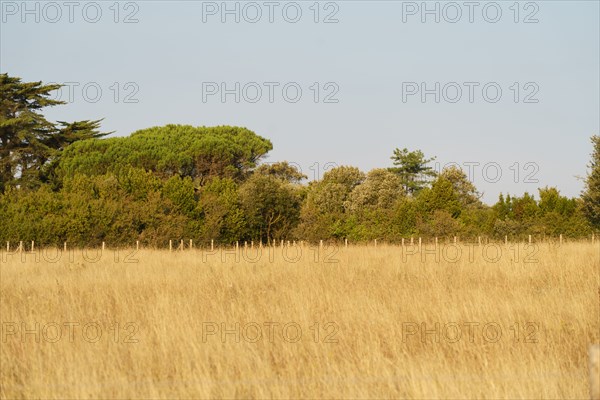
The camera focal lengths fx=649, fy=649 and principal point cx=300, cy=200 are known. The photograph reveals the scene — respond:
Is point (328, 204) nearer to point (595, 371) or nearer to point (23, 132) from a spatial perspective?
point (23, 132)

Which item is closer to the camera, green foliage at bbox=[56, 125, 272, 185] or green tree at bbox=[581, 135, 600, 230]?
green tree at bbox=[581, 135, 600, 230]

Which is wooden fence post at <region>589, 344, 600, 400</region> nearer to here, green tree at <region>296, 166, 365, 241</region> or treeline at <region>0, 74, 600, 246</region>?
treeline at <region>0, 74, 600, 246</region>

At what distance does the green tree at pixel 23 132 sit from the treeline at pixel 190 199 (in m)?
0.07

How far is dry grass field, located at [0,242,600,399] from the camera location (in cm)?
505

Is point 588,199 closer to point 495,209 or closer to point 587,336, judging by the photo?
point 495,209

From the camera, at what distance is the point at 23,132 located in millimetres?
37250

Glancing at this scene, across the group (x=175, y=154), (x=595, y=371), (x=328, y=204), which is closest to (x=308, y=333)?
(x=595, y=371)

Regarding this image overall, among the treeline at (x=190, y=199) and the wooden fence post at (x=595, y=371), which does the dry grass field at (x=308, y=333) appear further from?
the treeline at (x=190, y=199)

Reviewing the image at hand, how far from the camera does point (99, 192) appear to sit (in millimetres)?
33500

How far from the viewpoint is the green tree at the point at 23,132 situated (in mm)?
37344

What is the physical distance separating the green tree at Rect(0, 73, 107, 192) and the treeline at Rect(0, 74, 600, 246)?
66 mm

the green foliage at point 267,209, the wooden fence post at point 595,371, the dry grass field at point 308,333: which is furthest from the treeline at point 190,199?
the wooden fence post at point 595,371

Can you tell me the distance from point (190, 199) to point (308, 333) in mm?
28592

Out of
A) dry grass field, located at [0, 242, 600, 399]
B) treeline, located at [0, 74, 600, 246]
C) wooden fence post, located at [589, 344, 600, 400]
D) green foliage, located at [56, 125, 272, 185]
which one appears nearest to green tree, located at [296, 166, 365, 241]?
treeline, located at [0, 74, 600, 246]
